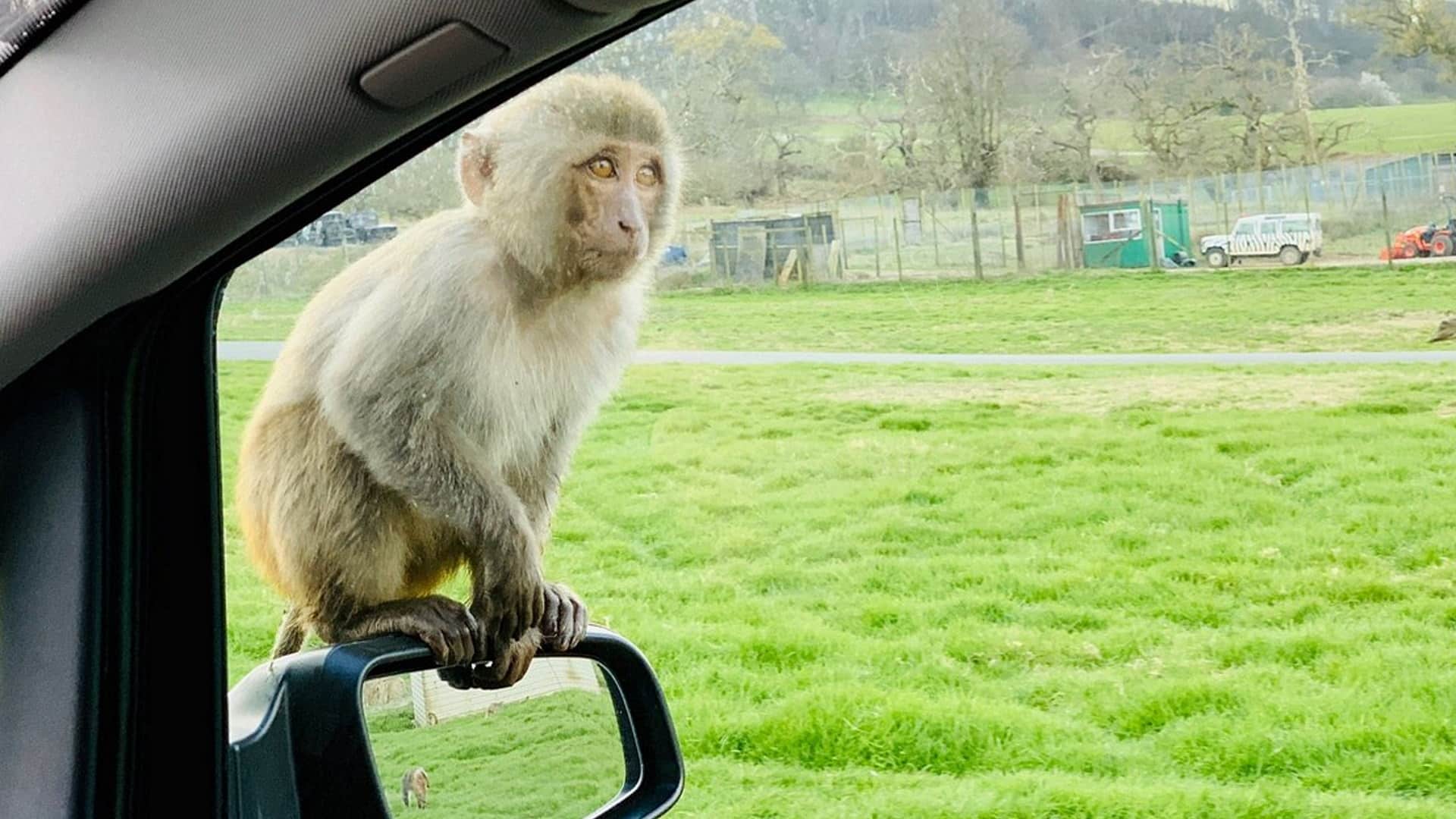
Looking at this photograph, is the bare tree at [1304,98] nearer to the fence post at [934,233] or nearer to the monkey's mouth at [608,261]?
the fence post at [934,233]

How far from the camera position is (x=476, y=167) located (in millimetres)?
1616

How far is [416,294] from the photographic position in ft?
5.28

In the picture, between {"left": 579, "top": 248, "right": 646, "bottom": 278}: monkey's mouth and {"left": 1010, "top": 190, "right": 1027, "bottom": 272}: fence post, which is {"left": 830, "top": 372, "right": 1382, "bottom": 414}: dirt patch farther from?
{"left": 579, "top": 248, "right": 646, "bottom": 278}: monkey's mouth

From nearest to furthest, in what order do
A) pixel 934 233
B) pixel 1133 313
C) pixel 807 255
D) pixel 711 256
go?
pixel 711 256 → pixel 807 255 → pixel 934 233 → pixel 1133 313

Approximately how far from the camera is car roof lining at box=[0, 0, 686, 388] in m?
0.67

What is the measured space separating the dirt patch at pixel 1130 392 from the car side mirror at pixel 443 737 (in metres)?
1.90

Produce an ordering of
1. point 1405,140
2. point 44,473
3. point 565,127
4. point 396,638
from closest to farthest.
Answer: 1. point 44,473
2. point 396,638
3. point 565,127
4. point 1405,140

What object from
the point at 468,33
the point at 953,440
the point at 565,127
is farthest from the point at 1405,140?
the point at 468,33

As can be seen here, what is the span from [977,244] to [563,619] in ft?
5.35

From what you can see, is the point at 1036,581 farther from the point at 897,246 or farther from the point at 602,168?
the point at 602,168

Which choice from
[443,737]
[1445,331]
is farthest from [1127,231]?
[443,737]

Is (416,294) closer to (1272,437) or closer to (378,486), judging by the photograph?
(378,486)

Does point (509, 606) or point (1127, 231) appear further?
point (1127, 231)

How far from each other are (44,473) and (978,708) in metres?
2.01
